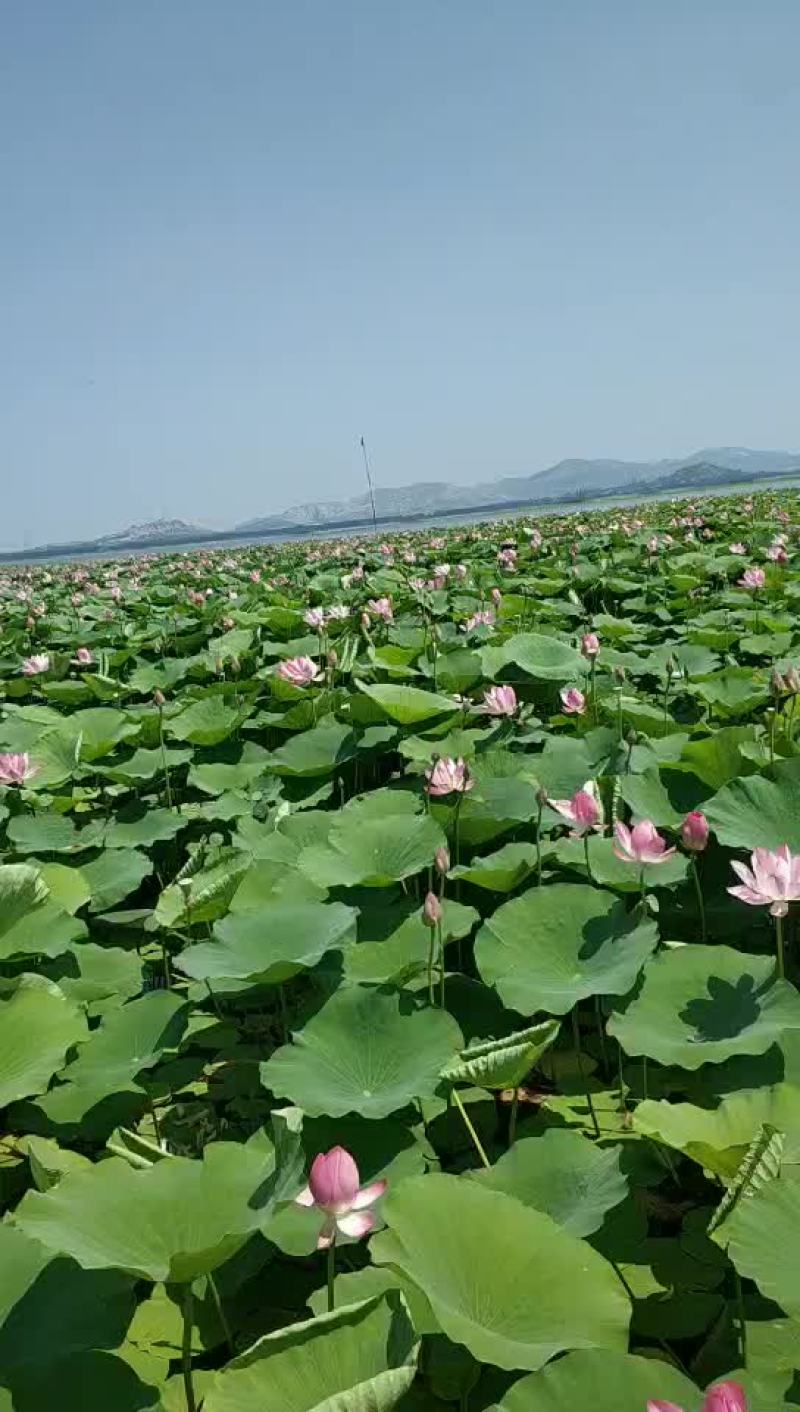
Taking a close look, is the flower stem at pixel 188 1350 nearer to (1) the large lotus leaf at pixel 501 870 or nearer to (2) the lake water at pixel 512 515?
(1) the large lotus leaf at pixel 501 870

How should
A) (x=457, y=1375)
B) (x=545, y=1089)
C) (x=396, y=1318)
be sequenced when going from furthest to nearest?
(x=545, y=1089) → (x=457, y=1375) → (x=396, y=1318)

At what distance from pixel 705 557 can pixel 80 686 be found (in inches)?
171

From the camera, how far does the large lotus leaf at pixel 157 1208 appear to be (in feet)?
3.21

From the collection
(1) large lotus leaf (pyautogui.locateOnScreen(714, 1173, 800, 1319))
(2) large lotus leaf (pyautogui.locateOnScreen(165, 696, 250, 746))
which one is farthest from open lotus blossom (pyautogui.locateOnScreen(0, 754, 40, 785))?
(1) large lotus leaf (pyautogui.locateOnScreen(714, 1173, 800, 1319))

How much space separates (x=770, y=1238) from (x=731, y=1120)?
0.23 metres

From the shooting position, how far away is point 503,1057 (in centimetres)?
117

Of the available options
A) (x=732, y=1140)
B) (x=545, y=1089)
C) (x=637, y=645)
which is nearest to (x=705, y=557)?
(x=637, y=645)

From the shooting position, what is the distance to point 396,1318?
852 mm

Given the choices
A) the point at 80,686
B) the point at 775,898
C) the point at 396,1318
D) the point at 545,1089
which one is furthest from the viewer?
the point at 80,686

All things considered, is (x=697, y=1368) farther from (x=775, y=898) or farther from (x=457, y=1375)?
(x=775, y=898)

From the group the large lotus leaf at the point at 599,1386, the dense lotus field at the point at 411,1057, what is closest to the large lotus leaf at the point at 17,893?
the dense lotus field at the point at 411,1057

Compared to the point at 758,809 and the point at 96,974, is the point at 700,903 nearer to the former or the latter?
the point at 758,809

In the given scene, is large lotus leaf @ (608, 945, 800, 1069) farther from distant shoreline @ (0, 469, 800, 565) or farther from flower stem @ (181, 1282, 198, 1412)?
distant shoreline @ (0, 469, 800, 565)

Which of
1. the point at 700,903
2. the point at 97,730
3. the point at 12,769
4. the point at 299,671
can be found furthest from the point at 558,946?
the point at 97,730
